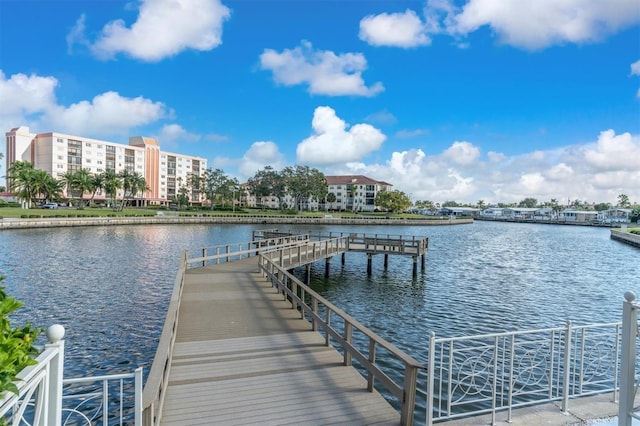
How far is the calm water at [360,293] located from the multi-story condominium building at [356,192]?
371 ft

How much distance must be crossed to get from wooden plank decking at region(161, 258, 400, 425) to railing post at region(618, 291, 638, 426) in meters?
2.88

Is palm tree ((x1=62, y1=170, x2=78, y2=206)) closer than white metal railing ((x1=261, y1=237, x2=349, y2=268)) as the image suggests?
No

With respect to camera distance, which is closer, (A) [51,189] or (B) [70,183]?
(A) [51,189]

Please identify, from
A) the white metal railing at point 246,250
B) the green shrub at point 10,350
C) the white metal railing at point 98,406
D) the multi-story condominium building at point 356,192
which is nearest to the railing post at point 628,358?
the green shrub at point 10,350

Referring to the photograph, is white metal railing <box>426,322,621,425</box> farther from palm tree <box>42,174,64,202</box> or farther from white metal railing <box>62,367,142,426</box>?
palm tree <box>42,174,64,202</box>

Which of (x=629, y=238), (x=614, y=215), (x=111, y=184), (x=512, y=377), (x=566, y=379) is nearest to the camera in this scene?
(x=512, y=377)

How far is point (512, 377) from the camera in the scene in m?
5.16

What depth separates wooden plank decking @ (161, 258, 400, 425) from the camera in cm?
561

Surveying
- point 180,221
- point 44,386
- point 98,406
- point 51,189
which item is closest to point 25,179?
point 51,189

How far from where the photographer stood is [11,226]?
1970 inches

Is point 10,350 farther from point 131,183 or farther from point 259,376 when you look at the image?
point 131,183

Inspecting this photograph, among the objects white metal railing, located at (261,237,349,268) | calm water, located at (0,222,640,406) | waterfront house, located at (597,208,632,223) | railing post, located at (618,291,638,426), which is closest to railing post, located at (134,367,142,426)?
railing post, located at (618,291,638,426)

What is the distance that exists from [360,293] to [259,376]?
14709 mm

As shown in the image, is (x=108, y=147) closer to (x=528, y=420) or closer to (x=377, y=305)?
(x=377, y=305)
